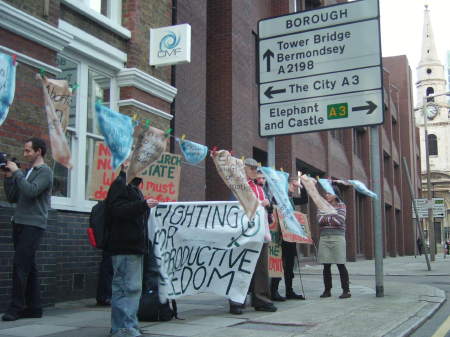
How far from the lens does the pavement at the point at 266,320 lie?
19.8 ft

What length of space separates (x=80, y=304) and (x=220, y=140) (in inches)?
309

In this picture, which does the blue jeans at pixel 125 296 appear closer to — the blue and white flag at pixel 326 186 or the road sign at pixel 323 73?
the road sign at pixel 323 73

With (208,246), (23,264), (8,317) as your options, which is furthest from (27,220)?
(208,246)

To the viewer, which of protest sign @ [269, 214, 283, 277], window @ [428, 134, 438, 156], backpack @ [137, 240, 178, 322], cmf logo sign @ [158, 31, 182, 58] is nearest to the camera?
backpack @ [137, 240, 178, 322]

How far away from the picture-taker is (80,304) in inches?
336

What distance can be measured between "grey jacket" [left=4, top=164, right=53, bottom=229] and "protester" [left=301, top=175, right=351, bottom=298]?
454 centimetres

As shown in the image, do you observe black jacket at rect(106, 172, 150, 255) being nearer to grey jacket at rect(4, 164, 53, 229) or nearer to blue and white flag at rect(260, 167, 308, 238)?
grey jacket at rect(4, 164, 53, 229)

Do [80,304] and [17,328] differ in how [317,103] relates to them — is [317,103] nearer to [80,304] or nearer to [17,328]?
[80,304]

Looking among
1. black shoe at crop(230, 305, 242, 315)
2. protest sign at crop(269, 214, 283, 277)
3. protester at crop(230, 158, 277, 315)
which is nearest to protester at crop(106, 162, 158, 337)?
black shoe at crop(230, 305, 242, 315)

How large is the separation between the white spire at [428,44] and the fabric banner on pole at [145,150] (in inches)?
4582

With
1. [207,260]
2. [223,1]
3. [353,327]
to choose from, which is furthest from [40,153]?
[223,1]

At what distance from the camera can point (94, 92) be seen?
9914mm

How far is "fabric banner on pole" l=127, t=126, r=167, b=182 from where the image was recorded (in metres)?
5.79

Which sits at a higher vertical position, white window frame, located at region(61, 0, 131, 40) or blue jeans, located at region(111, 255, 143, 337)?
white window frame, located at region(61, 0, 131, 40)
